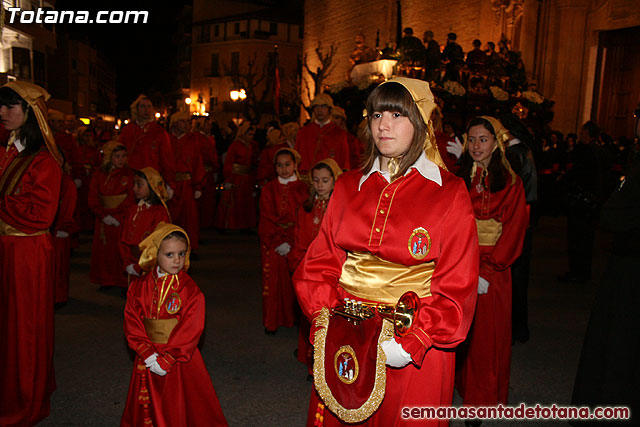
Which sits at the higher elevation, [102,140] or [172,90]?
[172,90]

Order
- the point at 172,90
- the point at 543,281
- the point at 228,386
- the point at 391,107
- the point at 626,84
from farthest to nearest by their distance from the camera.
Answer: the point at 172,90 < the point at 626,84 < the point at 543,281 < the point at 228,386 < the point at 391,107

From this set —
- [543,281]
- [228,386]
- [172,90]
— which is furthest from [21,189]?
[172,90]

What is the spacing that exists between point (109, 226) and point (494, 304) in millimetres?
5482

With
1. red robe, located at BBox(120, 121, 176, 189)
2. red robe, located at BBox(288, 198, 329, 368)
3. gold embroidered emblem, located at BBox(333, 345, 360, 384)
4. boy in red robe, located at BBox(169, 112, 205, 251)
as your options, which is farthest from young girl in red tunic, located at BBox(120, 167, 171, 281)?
gold embroidered emblem, located at BBox(333, 345, 360, 384)

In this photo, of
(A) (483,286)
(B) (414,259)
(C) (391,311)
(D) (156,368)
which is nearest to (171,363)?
(D) (156,368)

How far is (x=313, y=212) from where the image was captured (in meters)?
5.11

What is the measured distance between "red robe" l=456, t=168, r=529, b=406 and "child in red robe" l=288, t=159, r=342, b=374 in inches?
57.7

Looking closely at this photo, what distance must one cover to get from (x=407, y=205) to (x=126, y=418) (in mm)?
2497

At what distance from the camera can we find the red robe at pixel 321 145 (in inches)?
339

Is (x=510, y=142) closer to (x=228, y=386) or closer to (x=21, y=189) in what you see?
(x=228, y=386)

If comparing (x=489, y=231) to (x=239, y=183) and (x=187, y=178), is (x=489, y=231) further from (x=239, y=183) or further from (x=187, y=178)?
(x=239, y=183)

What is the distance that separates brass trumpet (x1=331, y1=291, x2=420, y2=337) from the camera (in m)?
2.23

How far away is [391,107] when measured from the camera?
238cm

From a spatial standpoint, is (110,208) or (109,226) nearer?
(110,208)
